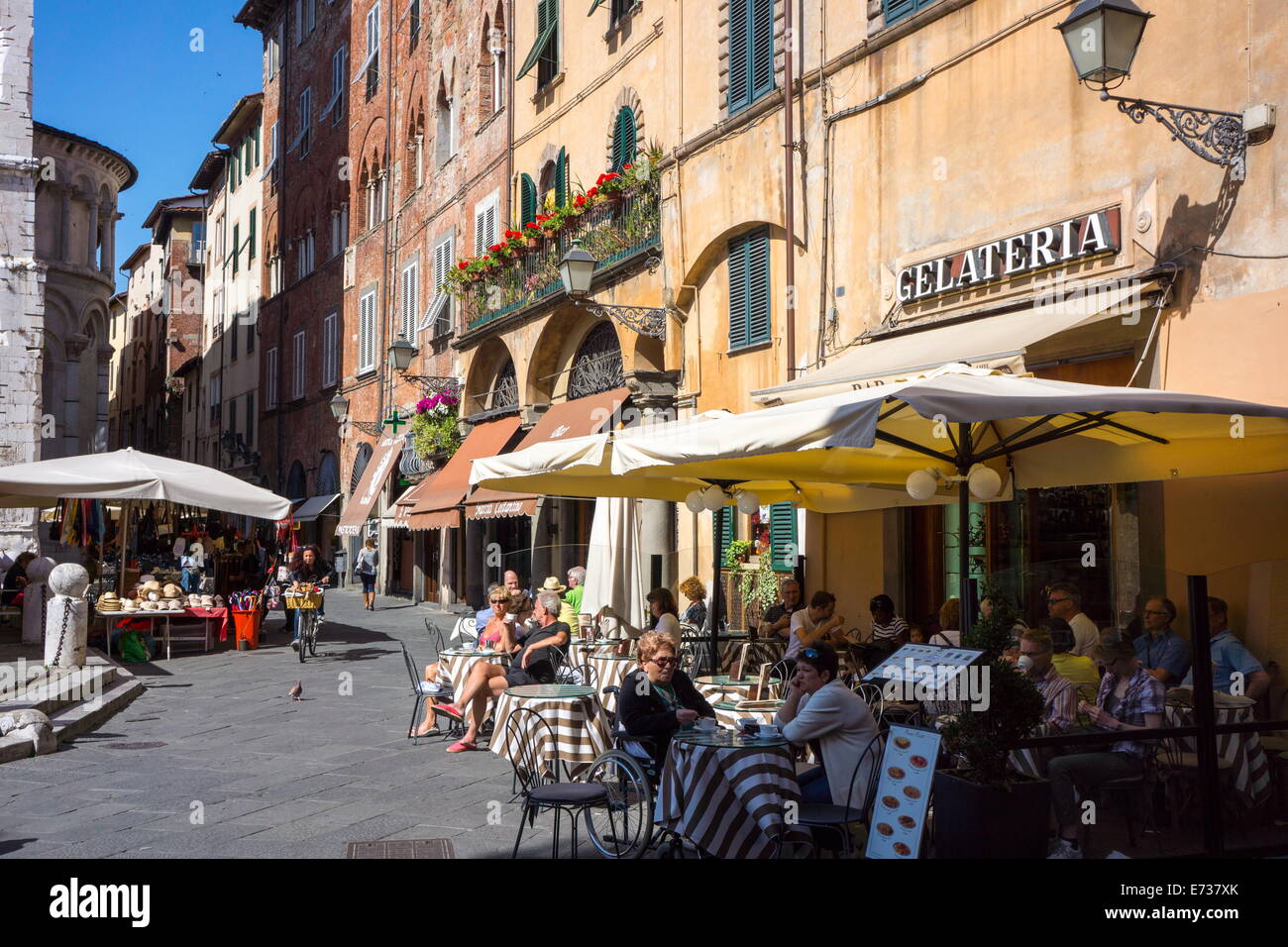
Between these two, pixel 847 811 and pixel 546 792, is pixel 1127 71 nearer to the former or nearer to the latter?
pixel 847 811

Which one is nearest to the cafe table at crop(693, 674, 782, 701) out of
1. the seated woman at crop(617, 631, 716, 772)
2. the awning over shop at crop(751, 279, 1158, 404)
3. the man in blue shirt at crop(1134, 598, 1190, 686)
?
the seated woman at crop(617, 631, 716, 772)

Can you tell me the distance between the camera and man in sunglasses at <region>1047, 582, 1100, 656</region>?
6.07 m

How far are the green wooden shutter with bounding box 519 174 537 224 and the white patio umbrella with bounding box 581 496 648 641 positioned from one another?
8561 mm

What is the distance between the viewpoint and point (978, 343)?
28.5ft

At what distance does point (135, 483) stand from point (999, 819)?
11917 millimetres

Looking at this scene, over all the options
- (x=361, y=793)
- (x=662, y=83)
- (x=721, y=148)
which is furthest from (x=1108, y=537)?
(x=662, y=83)

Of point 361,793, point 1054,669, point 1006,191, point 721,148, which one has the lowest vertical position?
point 361,793

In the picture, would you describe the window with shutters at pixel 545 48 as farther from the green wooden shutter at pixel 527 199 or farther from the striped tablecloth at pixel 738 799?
the striped tablecloth at pixel 738 799

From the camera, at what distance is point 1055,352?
910 centimetres

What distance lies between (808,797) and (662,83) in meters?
11.4

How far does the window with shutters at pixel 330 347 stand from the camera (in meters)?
29.8

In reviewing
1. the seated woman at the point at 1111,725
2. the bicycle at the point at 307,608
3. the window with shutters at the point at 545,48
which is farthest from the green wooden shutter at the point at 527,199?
the seated woman at the point at 1111,725

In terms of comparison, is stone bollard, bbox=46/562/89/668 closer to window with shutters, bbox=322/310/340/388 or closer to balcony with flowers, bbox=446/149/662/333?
balcony with flowers, bbox=446/149/662/333
